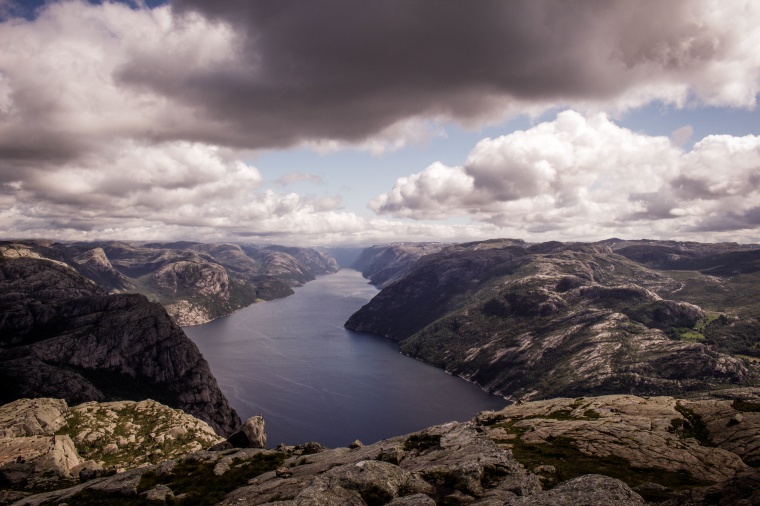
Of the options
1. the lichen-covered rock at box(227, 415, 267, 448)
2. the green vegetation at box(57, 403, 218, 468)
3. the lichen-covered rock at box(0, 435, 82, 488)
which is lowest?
the green vegetation at box(57, 403, 218, 468)

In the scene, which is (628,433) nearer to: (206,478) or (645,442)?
(645,442)

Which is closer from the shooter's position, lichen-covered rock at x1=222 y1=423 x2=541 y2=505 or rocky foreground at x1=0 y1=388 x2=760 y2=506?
rocky foreground at x1=0 y1=388 x2=760 y2=506

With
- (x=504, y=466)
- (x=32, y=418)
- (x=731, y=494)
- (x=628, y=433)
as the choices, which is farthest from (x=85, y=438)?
(x=731, y=494)

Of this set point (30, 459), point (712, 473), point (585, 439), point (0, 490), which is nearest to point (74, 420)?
point (30, 459)

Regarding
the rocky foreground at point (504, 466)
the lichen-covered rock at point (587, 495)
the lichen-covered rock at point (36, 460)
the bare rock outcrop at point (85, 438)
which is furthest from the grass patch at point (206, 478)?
the lichen-covered rock at point (36, 460)

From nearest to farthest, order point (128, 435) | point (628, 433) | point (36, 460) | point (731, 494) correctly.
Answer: point (731, 494), point (628, 433), point (36, 460), point (128, 435)

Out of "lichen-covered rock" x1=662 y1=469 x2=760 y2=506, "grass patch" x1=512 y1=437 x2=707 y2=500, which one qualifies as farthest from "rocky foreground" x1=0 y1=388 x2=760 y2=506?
"grass patch" x1=512 y1=437 x2=707 y2=500

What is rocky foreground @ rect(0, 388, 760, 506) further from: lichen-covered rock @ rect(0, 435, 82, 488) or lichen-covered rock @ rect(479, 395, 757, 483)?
lichen-covered rock @ rect(0, 435, 82, 488)

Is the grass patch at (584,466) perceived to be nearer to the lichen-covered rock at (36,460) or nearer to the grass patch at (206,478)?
the grass patch at (206,478)

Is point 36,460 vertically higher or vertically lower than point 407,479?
lower

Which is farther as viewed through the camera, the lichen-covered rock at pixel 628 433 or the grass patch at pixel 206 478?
the lichen-covered rock at pixel 628 433
